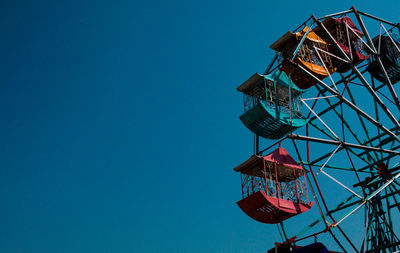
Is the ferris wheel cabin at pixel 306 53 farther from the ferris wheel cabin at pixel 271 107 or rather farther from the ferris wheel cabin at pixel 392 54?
the ferris wheel cabin at pixel 392 54

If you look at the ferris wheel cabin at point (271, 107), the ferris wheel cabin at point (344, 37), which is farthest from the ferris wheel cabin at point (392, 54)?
the ferris wheel cabin at point (271, 107)

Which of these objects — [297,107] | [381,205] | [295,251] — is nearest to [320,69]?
[297,107]

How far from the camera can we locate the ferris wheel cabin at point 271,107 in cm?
1998

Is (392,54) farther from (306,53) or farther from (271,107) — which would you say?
(271,107)

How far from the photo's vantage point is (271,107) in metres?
20.3

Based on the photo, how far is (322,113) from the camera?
81.4 ft

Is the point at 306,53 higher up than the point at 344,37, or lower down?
lower down

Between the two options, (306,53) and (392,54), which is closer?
(306,53)

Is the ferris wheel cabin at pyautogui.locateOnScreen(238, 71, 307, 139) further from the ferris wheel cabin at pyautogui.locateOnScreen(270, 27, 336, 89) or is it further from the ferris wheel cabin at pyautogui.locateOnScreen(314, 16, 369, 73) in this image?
the ferris wheel cabin at pyautogui.locateOnScreen(314, 16, 369, 73)

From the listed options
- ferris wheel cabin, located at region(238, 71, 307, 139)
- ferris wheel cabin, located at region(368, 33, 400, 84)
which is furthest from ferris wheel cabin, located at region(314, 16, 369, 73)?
ferris wheel cabin, located at region(238, 71, 307, 139)

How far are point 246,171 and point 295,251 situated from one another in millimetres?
5748

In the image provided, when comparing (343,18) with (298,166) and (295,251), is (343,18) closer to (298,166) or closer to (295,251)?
(298,166)

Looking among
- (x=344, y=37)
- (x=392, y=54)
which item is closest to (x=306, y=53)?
(x=344, y=37)

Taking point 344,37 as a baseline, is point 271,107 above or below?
below
